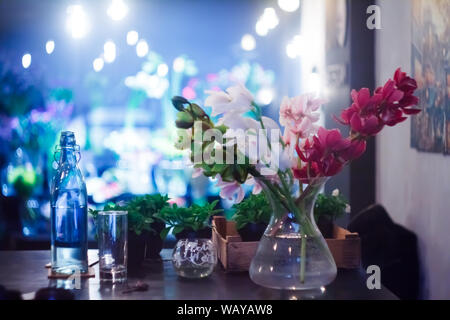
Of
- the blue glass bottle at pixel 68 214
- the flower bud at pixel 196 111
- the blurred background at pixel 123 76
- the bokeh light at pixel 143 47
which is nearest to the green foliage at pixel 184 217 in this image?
the blue glass bottle at pixel 68 214

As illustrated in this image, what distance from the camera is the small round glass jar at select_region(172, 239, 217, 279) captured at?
45.7 inches

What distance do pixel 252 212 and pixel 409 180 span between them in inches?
43.9

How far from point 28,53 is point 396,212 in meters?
3.72

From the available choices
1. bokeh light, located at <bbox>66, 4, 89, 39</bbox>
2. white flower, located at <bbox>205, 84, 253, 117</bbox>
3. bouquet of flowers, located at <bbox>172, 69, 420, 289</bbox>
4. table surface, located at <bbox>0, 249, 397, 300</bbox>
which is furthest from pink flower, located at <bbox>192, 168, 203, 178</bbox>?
bokeh light, located at <bbox>66, 4, 89, 39</bbox>

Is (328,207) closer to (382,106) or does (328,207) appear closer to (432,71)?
(382,106)

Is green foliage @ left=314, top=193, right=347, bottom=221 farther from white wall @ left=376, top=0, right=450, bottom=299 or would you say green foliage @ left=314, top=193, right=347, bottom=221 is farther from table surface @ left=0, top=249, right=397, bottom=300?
white wall @ left=376, top=0, right=450, bottom=299

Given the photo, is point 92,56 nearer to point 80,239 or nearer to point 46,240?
point 46,240

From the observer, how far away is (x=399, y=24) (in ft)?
7.60

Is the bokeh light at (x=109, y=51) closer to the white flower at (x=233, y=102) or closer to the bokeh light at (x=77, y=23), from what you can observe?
the bokeh light at (x=77, y=23)

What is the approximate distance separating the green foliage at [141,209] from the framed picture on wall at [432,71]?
961mm

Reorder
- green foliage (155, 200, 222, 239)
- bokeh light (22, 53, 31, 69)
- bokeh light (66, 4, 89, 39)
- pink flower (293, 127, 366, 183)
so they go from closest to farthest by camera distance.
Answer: pink flower (293, 127, 366, 183) → green foliage (155, 200, 222, 239) → bokeh light (66, 4, 89, 39) → bokeh light (22, 53, 31, 69)

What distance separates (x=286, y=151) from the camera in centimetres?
106

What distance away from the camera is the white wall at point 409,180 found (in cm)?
183
